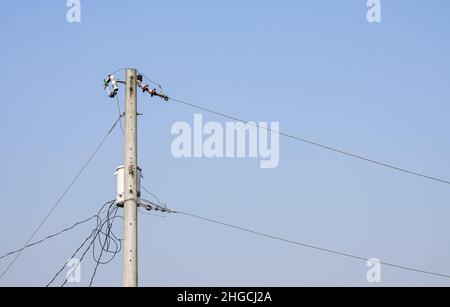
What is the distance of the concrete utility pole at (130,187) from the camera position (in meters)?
19.1

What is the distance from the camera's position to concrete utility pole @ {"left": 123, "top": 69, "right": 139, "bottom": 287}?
19078 millimetres

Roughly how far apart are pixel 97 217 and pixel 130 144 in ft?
8.88

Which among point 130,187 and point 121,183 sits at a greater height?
point 121,183

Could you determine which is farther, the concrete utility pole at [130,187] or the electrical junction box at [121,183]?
the electrical junction box at [121,183]

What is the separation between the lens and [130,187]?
64.7 ft

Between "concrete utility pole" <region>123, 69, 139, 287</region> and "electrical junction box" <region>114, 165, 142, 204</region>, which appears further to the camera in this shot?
"electrical junction box" <region>114, 165, 142, 204</region>

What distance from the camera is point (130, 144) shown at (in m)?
19.9

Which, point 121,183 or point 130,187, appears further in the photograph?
point 121,183
